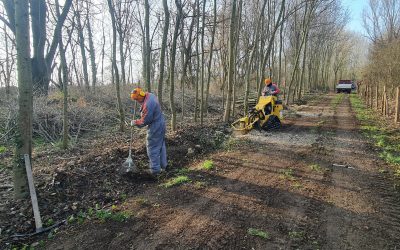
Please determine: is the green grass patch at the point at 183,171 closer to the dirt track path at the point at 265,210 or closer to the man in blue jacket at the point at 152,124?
the dirt track path at the point at 265,210

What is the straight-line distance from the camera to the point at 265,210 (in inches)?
211

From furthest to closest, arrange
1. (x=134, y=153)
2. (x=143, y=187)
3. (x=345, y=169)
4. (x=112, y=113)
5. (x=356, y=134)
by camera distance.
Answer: (x=112, y=113) < (x=356, y=134) < (x=134, y=153) < (x=345, y=169) < (x=143, y=187)

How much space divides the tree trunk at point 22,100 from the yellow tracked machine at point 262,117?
815 centimetres

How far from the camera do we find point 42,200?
578 cm

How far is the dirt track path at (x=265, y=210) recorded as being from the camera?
4.42 m

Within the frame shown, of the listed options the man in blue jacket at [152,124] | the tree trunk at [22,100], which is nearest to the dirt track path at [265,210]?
the man in blue jacket at [152,124]

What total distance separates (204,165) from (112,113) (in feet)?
→ 27.5

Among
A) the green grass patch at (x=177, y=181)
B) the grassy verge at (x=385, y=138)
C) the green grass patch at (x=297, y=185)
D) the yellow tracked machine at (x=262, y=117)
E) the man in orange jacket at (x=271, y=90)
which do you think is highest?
the man in orange jacket at (x=271, y=90)

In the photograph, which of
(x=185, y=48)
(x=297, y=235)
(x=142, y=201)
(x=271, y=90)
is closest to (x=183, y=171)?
(x=142, y=201)

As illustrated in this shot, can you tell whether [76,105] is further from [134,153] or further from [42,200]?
[42,200]

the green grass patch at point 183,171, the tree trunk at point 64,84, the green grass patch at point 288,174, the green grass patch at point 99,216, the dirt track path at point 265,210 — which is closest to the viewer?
the dirt track path at point 265,210

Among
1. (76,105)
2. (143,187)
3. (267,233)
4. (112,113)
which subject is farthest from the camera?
(112,113)

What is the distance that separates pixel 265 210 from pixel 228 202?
691 mm

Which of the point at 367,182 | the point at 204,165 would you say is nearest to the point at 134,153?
the point at 204,165
